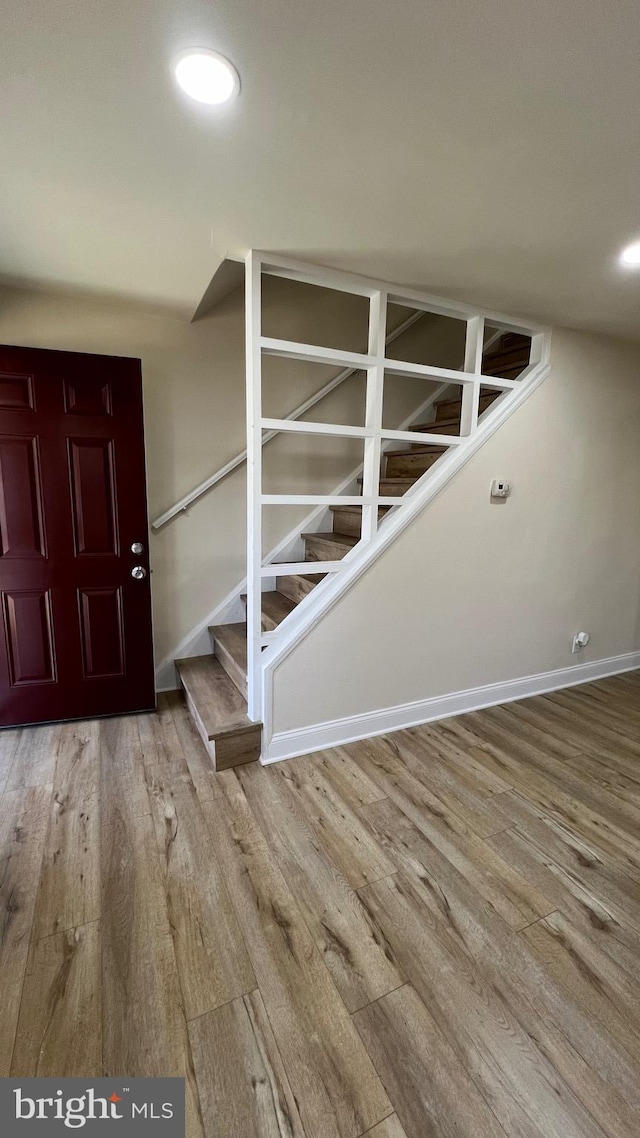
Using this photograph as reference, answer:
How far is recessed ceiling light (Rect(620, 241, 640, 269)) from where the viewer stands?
1.80 m

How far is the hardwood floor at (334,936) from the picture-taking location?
103 cm

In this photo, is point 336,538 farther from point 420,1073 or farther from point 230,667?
point 420,1073

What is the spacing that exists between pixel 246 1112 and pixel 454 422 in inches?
116

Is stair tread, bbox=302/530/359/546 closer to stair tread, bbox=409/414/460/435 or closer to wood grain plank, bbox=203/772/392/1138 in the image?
stair tread, bbox=409/414/460/435

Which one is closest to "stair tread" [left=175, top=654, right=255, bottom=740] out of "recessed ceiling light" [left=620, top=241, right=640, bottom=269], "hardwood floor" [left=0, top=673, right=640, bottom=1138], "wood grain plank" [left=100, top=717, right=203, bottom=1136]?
"hardwood floor" [left=0, top=673, right=640, bottom=1138]

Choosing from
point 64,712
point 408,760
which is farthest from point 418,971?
point 64,712

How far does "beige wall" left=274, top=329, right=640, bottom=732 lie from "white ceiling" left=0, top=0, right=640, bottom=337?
91 centimetres

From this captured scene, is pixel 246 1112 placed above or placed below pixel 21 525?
below

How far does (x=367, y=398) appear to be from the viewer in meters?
2.25

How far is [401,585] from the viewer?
248 cm

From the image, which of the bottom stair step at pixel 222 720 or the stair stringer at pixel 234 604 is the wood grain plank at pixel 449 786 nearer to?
the bottom stair step at pixel 222 720

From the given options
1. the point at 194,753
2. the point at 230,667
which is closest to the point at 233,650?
the point at 230,667

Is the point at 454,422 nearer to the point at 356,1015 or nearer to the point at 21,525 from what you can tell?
the point at 21,525

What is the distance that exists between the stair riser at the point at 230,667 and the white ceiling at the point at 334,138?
2.00 metres
